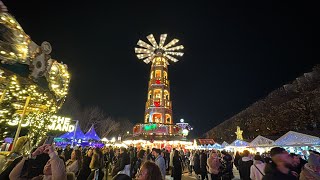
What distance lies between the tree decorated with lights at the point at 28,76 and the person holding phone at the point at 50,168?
11.6ft

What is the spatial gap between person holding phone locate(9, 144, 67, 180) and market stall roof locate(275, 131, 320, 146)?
1603 centimetres

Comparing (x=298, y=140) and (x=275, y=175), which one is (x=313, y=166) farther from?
(x=298, y=140)

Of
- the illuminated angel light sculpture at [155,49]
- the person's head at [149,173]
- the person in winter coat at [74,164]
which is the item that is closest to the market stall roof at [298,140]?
the person's head at [149,173]

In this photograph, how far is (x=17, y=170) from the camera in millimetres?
2973

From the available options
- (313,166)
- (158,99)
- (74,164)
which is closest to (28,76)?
(74,164)

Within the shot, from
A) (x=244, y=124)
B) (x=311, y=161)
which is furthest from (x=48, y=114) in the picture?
(x=244, y=124)

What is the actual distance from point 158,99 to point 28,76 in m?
35.9

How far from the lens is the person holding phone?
2.58 m

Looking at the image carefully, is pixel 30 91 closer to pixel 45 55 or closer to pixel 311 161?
pixel 45 55

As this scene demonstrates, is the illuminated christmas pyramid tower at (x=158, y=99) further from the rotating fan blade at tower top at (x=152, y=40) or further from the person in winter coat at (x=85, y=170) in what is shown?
the person in winter coat at (x=85, y=170)

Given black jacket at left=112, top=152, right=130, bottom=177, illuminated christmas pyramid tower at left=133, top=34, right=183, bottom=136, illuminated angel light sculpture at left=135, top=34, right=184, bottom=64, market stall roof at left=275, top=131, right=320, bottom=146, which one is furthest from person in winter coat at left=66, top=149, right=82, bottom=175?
illuminated angel light sculpture at left=135, top=34, right=184, bottom=64

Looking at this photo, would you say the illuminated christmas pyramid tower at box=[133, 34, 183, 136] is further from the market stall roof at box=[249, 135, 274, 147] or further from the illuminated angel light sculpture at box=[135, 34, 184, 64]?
the market stall roof at box=[249, 135, 274, 147]

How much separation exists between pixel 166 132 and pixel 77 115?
18.9m

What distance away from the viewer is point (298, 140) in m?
13.8
